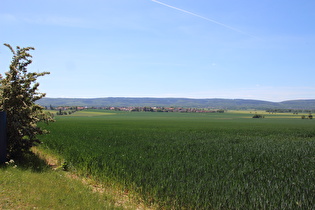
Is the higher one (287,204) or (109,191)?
(287,204)

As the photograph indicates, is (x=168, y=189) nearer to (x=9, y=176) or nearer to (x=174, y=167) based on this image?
(x=174, y=167)

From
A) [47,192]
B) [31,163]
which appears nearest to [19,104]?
[31,163]

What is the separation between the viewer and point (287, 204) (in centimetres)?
589

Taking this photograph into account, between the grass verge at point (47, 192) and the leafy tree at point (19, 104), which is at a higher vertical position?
the leafy tree at point (19, 104)

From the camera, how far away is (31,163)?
10773 millimetres

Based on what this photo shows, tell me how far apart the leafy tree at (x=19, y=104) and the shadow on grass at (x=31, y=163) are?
44 cm

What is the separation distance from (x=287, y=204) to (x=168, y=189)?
3.06 m

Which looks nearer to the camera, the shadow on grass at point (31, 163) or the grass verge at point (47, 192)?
the grass verge at point (47, 192)

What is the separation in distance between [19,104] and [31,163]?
8.97 ft

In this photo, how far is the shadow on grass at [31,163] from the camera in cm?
995

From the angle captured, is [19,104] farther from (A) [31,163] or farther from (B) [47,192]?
(B) [47,192]

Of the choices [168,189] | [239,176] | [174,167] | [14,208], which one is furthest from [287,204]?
[14,208]

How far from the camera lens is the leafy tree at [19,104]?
1065 centimetres

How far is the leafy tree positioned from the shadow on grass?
437 millimetres
